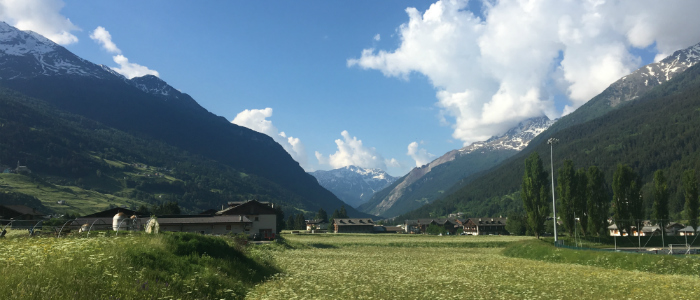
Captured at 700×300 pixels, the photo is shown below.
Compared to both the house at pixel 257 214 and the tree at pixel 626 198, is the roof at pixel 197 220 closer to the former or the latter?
the house at pixel 257 214

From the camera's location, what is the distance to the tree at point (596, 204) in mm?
74750

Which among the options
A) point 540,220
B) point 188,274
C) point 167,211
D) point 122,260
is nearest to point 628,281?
point 188,274

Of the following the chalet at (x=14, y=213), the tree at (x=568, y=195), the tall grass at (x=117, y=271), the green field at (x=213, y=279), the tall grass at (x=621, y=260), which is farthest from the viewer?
the chalet at (x=14, y=213)

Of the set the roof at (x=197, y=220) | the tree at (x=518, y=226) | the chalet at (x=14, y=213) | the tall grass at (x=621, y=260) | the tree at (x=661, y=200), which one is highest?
the tree at (x=661, y=200)

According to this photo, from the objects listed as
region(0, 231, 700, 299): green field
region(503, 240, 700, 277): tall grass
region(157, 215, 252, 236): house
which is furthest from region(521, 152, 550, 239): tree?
region(157, 215, 252, 236): house

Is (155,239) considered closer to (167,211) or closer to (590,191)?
(590,191)

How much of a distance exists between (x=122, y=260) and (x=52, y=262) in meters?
2.79

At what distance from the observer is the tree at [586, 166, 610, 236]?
74750 mm

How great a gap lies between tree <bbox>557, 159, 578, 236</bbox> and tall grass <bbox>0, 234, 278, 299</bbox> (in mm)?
70851

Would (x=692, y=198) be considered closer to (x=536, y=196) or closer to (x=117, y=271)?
(x=536, y=196)

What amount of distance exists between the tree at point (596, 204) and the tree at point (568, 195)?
2.52 m

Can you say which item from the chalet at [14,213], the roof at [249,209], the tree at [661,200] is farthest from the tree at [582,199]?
the chalet at [14,213]

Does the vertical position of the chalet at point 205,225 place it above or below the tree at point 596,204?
below

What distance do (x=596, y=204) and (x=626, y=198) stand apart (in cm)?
485
